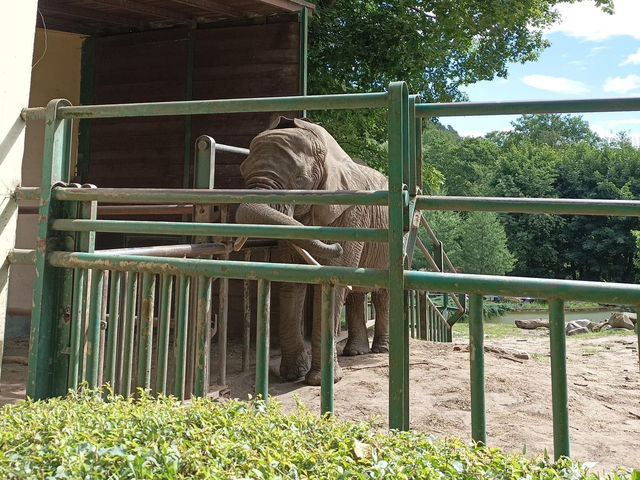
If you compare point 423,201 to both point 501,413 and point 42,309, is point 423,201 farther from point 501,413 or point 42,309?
point 501,413

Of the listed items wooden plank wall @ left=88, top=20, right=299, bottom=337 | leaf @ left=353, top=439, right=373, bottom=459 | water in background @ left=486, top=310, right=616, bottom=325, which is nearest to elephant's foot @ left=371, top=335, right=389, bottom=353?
wooden plank wall @ left=88, top=20, right=299, bottom=337

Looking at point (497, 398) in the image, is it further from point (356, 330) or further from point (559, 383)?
point (559, 383)

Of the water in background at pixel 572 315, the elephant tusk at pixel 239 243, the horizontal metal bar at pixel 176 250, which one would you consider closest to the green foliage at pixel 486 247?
the water in background at pixel 572 315

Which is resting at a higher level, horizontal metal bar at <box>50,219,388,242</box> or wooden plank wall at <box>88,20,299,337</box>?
wooden plank wall at <box>88,20,299,337</box>

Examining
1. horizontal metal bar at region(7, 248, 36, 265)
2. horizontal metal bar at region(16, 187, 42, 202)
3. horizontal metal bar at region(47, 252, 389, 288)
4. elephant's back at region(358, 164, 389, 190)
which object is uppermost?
elephant's back at region(358, 164, 389, 190)

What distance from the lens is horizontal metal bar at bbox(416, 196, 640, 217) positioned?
224 cm

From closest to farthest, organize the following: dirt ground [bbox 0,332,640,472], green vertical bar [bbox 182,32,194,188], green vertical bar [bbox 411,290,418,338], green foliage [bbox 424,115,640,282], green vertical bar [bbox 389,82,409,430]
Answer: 1. green vertical bar [bbox 389,82,409,430]
2. dirt ground [bbox 0,332,640,472]
3. green vertical bar [bbox 182,32,194,188]
4. green vertical bar [bbox 411,290,418,338]
5. green foliage [bbox 424,115,640,282]

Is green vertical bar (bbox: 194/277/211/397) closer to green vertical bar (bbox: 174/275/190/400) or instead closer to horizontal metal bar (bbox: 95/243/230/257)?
green vertical bar (bbox: 174/275/190/400)

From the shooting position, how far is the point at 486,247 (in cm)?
4162

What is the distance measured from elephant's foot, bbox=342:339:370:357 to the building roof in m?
3.87

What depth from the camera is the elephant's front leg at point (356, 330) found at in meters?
7.01

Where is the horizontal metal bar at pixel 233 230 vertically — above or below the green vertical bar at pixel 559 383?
above

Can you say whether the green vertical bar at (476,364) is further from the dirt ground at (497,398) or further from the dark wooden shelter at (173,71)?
the dark wooden shelter at (173,71)

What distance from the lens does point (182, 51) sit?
8.08 m
